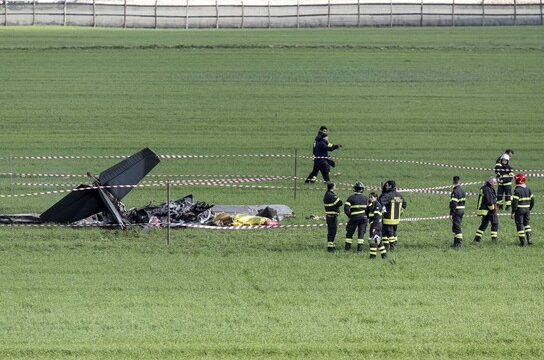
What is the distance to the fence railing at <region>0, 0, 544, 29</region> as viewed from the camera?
7738cm

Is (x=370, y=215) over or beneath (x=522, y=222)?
over

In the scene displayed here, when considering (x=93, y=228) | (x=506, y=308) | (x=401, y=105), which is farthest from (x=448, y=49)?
(x=506, y=308)

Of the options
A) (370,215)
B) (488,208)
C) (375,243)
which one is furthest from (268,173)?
(375,243)

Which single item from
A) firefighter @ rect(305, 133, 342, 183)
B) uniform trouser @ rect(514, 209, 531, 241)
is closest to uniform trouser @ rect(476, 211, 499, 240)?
uniform trouser @ rect(514, 209, 531, 241)

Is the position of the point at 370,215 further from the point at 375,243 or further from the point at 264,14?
the point at 264,14

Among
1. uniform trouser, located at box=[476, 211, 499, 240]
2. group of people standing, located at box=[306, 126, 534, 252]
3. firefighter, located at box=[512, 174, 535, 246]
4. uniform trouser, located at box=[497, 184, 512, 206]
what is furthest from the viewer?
uniform trouser, located at box=[497, 184, 512, 206]

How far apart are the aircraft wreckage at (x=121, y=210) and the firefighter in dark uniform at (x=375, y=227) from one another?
3796 millimetres

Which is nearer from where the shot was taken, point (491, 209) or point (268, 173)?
point (491, 209)

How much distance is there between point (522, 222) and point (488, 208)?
862 mm

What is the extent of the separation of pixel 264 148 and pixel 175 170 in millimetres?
5188

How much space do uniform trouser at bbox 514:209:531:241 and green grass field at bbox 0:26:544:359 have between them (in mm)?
398

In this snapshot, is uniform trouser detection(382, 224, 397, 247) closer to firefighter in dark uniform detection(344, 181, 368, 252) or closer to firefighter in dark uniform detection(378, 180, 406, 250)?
firefighter in dark uniform detection(378, 180, 406, 250)

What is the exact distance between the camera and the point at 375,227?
2562 cm

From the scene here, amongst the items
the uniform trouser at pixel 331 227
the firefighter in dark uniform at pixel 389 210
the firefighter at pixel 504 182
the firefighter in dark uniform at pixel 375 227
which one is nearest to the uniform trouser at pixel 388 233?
the firefighter in dark uniform at pixel 389 210
